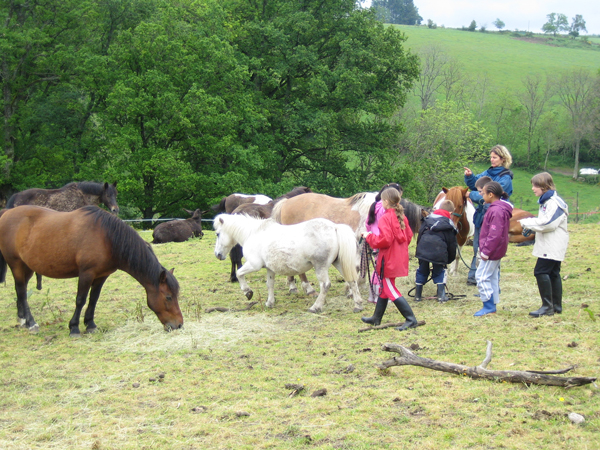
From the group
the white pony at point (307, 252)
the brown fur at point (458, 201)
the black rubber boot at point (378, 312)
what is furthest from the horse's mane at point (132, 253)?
the brown fur at point (458, 201)

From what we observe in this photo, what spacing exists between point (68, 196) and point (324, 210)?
651 centimetres

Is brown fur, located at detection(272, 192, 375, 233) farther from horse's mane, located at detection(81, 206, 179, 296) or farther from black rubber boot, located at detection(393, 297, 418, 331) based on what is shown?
horse's mane, located at detection(81, 206, 179, 296)

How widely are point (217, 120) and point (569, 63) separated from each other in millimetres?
71432

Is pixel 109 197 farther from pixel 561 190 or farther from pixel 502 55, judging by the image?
pixel 502 55

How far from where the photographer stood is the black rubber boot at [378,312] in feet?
21.1

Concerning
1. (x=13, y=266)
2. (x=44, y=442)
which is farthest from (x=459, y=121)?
(x=44, y=442)

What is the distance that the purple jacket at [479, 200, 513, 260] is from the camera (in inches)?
256

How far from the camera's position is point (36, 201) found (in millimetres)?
11891

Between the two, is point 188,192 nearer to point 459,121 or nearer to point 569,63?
point 459,121

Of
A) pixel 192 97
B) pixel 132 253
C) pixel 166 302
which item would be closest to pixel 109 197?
pixel 132 253

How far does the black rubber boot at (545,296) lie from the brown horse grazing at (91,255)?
4603 mm

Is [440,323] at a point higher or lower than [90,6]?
lower

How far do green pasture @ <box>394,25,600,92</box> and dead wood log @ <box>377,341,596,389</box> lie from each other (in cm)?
6437

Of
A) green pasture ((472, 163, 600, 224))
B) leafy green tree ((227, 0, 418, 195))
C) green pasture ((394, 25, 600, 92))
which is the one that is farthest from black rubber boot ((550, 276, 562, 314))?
green pasture ((394, 25, 600, 92))
